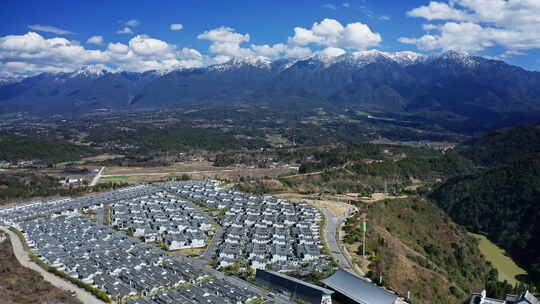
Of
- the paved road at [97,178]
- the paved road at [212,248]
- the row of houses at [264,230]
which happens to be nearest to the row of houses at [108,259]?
the paved road at [212,248]

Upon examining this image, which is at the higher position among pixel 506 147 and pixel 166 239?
pixel 506 147

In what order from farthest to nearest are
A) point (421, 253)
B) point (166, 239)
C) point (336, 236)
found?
1. point (421, 253)
2. point (336, 236)
3. point (166, 239)

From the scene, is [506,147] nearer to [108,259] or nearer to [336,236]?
[336,236]

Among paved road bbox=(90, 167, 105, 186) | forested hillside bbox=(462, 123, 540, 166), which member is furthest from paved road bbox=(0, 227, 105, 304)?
forested hillside bbox=(462, 123, 540, 166)

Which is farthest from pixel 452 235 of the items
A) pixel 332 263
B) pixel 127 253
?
pixel 127 253

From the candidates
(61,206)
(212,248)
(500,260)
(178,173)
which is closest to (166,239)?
(212,248)
